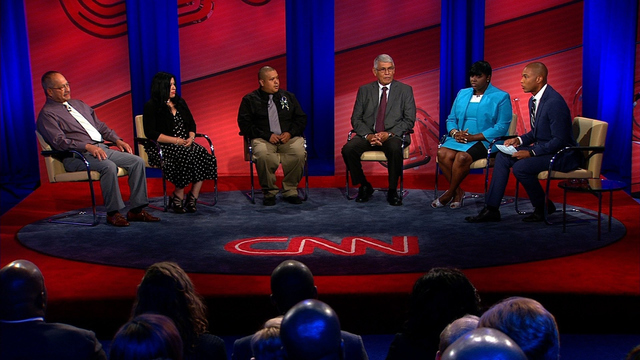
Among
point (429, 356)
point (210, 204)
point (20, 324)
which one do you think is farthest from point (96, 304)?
point (210, 204)

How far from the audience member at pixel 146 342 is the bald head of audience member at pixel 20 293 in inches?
24.6

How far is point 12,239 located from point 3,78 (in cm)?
282

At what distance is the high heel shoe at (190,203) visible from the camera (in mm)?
5480

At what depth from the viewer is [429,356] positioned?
6.35 feet

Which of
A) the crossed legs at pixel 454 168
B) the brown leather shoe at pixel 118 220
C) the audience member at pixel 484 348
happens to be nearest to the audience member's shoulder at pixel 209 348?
the audience member at pixel 484 348

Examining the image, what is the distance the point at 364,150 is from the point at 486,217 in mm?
1378

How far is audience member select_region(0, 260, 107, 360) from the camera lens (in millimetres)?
1790

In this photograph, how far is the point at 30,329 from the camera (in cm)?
185

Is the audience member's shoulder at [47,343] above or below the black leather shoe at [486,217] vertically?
above

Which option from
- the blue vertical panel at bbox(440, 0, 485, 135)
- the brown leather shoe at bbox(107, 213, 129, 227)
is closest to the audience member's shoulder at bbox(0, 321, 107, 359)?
the brown leather shoe at bbox(107, 213, 129, 227)

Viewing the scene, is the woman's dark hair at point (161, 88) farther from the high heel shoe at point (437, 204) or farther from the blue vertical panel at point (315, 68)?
the high heel shoe at point (437, 204)

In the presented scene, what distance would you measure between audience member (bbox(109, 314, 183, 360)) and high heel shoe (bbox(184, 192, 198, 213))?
4.09 metres

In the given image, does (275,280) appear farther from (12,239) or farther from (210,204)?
(210,204)

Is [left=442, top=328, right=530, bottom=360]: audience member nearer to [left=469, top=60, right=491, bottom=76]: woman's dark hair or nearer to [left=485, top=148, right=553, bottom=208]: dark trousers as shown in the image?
[left=485, top=148, right=553, bottom=208]: dark trousers
